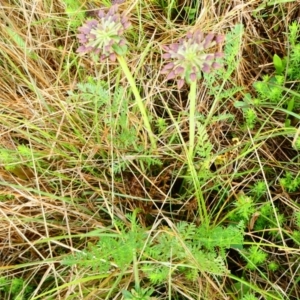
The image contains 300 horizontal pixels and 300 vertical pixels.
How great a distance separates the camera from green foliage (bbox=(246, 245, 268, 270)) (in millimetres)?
1221

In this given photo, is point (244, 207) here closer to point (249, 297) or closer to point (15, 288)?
point (249, 297)

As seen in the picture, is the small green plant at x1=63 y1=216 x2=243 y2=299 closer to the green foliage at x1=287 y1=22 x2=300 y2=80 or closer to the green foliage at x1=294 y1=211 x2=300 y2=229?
the green foliage at x1=294 y1=211 x2=300 y2=229

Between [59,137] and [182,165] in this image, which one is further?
[59,137]

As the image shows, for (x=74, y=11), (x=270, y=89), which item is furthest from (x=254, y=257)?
(x=74, y=11)

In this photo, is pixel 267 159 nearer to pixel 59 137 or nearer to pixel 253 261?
pixel 253 261

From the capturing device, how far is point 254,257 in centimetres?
123

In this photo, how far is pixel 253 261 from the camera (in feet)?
4.07

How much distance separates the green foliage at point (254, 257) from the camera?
1221mm

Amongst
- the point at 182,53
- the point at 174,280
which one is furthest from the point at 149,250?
the point at 182,53

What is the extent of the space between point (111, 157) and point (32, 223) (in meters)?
0.27

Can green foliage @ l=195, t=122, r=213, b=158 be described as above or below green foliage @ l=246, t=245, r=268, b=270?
above

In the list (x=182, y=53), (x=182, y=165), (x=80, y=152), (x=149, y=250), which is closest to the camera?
(x=182, y=53)

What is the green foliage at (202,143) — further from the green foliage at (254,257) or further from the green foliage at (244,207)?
the green foliage at (254,257)

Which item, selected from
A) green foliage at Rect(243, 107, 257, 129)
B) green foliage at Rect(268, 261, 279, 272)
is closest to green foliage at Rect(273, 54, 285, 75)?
green foliage at Rect(243, 107, 257, 129)
